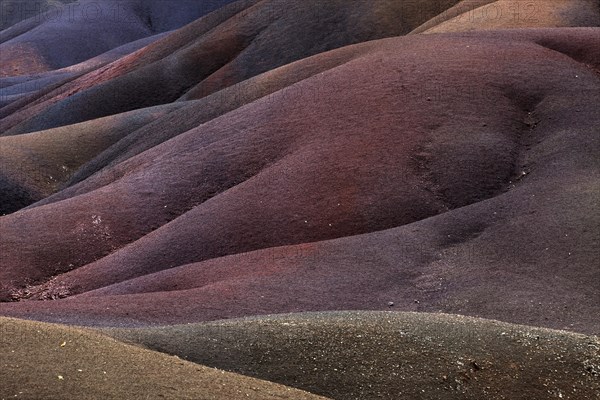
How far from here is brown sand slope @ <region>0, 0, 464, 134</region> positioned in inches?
2221

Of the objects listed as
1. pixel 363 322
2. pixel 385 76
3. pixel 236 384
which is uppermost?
pixel 236 384

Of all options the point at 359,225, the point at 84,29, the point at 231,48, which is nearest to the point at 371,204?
the point at 359,225

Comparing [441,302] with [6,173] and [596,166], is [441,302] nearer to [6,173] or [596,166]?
[596,166]

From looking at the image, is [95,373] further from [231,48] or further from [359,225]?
[231,48]

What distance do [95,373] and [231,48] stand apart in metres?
53.7

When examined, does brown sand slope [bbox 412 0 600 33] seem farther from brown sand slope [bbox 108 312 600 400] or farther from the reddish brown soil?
brown sand slope [bbox 108 312 600 400]

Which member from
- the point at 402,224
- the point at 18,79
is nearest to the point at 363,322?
the point at 402,224

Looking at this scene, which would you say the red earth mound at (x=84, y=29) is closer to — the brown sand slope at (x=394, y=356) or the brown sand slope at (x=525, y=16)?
the brown sand slope at (x=525, y=16)

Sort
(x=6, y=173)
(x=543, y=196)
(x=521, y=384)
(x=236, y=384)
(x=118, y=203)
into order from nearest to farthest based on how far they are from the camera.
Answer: (x=236, y=384), (x=521, y=384), (x=543, y=196), (x=118, y=203), (x=6, y=173)

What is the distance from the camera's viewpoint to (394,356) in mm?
13031

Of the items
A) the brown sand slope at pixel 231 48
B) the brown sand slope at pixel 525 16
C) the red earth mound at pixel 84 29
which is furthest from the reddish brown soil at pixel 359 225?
the red earth mound at pixel 84 29

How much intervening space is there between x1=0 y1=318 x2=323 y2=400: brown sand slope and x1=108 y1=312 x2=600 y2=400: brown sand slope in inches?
52.2

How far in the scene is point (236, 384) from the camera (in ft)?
35.3

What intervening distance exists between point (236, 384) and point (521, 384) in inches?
174
